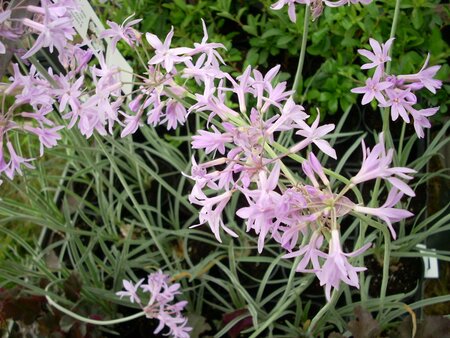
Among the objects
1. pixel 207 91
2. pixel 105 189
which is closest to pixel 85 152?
pixel 105 189

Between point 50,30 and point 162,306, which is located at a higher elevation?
point 50,30

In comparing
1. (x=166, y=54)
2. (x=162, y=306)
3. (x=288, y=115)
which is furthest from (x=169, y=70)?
(x=162, y=306)

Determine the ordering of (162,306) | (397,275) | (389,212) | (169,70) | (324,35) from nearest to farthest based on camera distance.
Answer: (389,212) → (169,70) → (162,306) → (397,275) → (324,35)

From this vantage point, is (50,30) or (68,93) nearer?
(50,30)

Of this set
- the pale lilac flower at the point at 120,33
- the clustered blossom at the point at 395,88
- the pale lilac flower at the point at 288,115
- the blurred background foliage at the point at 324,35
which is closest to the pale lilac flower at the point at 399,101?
the clustered blossom at the point at 395,88

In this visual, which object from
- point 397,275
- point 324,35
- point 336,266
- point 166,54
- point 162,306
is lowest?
point 397,275

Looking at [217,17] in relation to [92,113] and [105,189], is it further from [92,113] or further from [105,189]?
[92,113]

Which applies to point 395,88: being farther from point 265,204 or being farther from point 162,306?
point 162,306

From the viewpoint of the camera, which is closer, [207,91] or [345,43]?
[207,91]

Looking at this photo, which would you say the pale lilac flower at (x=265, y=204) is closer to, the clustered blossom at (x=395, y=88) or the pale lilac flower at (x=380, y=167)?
the pale lilac flower at (x=380, y=167)
